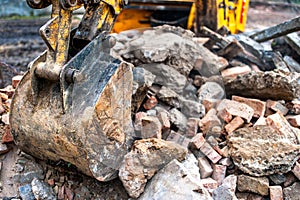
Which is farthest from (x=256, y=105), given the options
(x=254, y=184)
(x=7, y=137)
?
Result: (x=7, y=137)

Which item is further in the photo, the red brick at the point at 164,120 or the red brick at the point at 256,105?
the red brick at the point at 256,105

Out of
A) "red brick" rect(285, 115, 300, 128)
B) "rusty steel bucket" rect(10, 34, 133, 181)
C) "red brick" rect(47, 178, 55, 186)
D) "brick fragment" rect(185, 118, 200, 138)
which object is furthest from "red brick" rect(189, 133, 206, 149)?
"red brick" rect(47, 178, 55, 186)

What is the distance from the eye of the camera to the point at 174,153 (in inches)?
108

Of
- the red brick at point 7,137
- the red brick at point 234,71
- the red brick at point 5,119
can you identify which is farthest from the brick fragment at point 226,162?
the red brick at point 5,119

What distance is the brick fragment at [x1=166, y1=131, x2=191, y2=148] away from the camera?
309cm

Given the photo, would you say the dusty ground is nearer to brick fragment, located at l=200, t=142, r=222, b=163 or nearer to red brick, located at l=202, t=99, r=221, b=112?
brick fragment, located at l=200, t=142, r=222, b=163

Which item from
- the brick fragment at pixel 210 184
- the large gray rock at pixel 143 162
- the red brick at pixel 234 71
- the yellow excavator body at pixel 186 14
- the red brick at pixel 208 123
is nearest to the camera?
the large gray rock at pixel 143 162

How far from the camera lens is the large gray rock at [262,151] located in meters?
2.84

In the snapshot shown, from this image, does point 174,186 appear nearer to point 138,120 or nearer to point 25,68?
point 138,120

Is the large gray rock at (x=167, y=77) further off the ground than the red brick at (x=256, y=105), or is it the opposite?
the large gray rock at (x=167, y=77)

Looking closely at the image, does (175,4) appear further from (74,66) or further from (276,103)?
(74,66)

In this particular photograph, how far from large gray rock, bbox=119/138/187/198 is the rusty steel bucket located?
0.10 metres

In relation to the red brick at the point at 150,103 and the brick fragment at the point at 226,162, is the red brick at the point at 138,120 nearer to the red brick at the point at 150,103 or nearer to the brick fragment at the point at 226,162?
the red brick at the point at 150,103

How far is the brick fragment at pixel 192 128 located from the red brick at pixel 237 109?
0.26 metres
